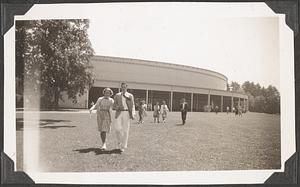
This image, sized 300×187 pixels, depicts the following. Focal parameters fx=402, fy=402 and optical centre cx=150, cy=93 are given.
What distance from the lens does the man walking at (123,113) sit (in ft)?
16.8

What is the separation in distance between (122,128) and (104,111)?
0.32 metres

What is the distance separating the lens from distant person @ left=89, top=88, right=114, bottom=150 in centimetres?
509

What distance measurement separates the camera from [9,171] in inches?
201

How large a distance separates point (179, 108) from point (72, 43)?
1.64 meters

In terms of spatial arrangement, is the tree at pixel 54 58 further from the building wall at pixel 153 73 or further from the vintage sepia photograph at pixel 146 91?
the building wall at pixel 153 73

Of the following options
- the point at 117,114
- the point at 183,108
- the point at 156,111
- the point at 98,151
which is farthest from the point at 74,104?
the point at 183,108

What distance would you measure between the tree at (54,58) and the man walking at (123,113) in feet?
1.43

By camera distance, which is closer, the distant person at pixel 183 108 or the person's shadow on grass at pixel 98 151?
the person's shadow on grass at pixel 98 151

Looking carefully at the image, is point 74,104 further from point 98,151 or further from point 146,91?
point 146,91

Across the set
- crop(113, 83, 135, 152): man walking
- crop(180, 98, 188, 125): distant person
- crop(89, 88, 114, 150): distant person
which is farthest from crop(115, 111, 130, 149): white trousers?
crop(180, 98, 188, 125): distant person

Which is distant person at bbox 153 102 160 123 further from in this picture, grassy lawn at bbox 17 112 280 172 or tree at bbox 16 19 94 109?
tree at bbox 16 19 94 109

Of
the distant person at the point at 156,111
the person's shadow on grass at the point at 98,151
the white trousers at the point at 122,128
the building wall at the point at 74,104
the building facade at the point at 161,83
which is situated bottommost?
the person's shadow on grass at the point at 98,151

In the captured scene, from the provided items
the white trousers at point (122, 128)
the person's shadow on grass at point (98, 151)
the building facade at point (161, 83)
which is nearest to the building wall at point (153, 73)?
the building facade at point (161, 83)

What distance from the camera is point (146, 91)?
201 inches
